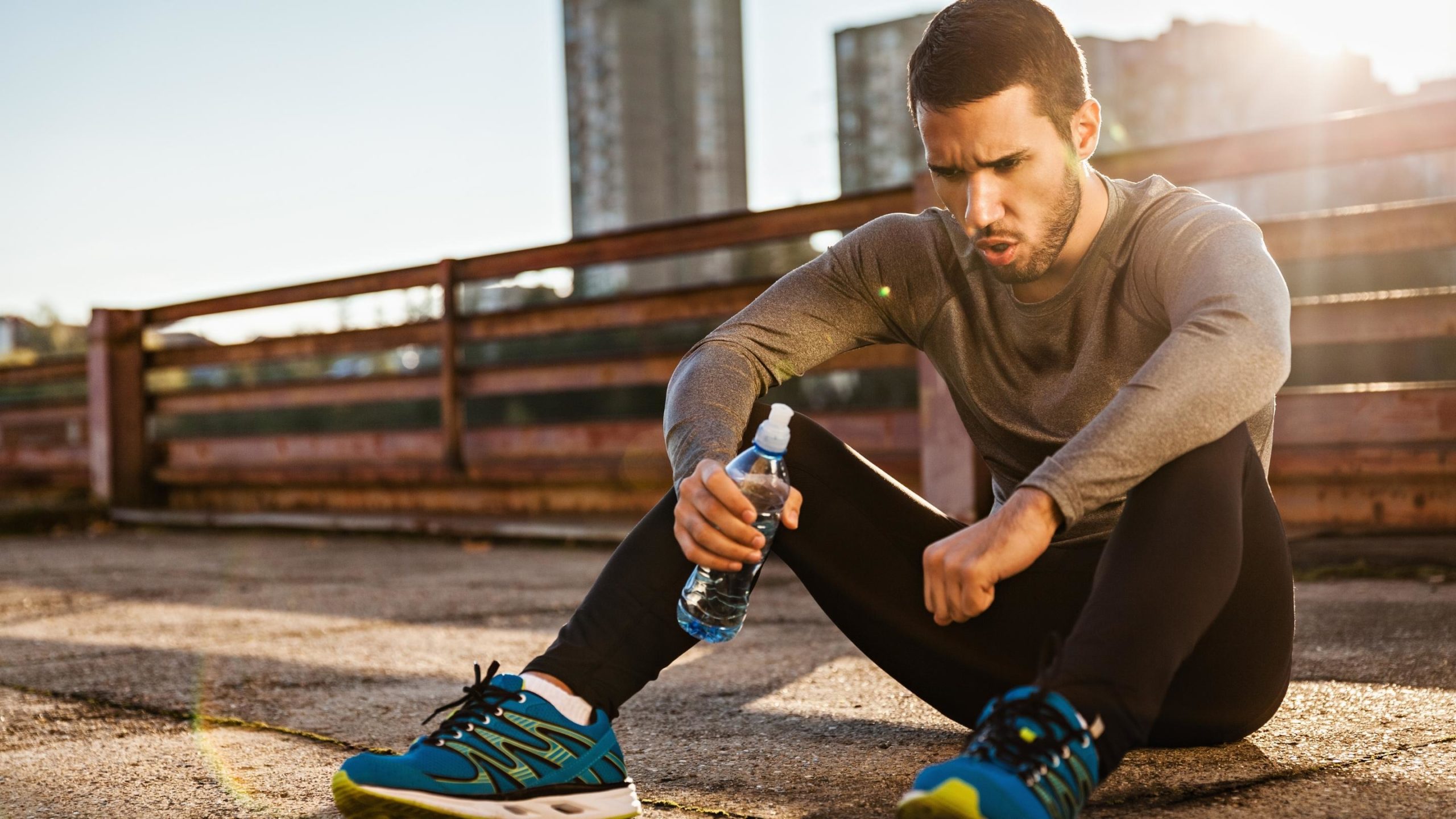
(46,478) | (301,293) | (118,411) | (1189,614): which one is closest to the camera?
(1189,614)

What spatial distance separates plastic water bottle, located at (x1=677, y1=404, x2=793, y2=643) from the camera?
1781mm

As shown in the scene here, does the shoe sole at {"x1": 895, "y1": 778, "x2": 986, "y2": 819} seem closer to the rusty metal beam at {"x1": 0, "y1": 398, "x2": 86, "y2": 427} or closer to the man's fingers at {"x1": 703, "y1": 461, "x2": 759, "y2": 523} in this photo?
the man's fingers at {"x1": 703, "y1": 461, "x2": 759, "y2": 523}

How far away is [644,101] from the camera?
57.0 metres

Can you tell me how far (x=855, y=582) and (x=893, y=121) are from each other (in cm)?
4214

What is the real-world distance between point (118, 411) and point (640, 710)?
23.6 feet

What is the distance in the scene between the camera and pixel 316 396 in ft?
25.2

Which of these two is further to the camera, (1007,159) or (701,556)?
(1007,159)

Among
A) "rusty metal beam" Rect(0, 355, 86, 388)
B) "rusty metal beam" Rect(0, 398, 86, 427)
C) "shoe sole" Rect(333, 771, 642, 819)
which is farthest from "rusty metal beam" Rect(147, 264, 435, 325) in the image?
"shoe sole" Rect(333, 771, 642, 819)

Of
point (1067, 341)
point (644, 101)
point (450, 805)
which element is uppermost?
point (644, 101)

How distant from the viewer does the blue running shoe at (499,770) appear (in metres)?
1.54

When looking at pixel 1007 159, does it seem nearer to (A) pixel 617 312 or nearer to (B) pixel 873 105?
(A) pixel 617 312

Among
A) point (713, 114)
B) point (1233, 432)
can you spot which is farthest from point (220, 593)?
point (713, 114)

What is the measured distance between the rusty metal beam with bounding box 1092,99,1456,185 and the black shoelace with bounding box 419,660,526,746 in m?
3.39

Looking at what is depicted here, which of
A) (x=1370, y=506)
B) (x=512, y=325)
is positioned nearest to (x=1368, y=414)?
(x=1370, y=506)
